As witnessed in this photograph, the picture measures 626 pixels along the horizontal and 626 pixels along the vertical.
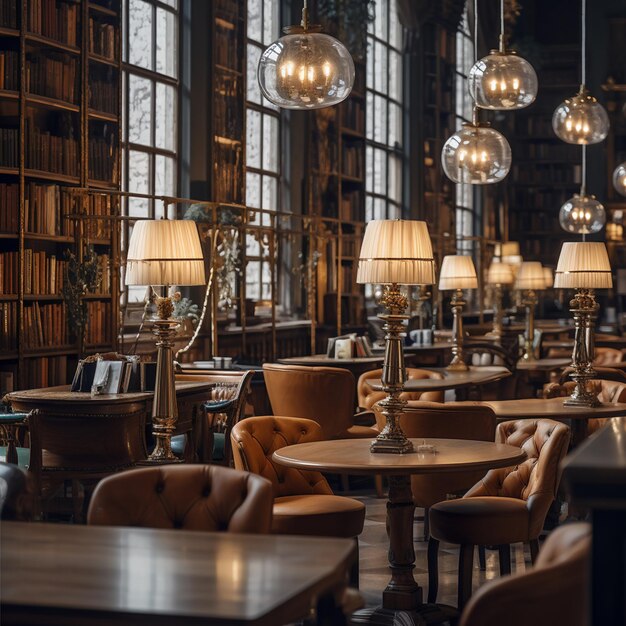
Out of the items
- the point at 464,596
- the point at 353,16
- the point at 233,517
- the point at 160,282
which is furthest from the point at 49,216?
the point at 353,16

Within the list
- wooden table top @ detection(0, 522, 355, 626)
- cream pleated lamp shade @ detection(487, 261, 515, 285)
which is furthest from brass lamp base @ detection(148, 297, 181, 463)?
cream pleated lamp shade @ detection(487, 261, 515, 285)

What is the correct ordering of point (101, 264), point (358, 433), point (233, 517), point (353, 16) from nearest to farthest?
point (233, 517) < point (358, 433) < point (101, 264) < point (353, 16)

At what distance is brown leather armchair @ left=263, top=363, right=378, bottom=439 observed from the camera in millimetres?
7781

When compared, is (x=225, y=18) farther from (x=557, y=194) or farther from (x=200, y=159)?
(x=557, y=194)

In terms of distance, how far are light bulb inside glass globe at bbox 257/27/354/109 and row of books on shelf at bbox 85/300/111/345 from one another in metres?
3.67

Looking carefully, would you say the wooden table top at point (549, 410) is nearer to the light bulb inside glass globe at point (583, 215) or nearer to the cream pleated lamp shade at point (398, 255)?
the cream pleated lamp shade at point (398, 255)

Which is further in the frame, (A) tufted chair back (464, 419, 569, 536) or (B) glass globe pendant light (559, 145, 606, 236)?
(B) glass globe pendant light (559, 145, 606, 236)

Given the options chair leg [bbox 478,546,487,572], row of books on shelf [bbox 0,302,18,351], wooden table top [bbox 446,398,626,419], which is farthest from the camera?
row of books on shelf [bbox 0,302,18,351]

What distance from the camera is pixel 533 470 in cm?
512

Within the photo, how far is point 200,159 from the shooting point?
10477 millimetres

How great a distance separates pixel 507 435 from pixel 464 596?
2.80 feet

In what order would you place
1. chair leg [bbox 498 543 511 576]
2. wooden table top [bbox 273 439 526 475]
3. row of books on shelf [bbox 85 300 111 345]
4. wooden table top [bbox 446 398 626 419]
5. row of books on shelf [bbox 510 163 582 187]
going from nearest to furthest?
wooden table top [bbox 273 439 526 475] < chair leg [bbox 498 543 511 576] < wooden table top [bbox 446 398 626 419] < row of books on shelf [bbox 85 300 111 345] < row of books on shelf [bbox 510 163 582 187]

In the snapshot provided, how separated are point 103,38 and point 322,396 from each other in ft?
9.97

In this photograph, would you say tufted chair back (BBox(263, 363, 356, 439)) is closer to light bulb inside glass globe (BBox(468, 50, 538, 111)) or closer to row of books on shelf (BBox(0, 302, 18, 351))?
row of books on shelf (BBox(0, 302, 18, 351))
